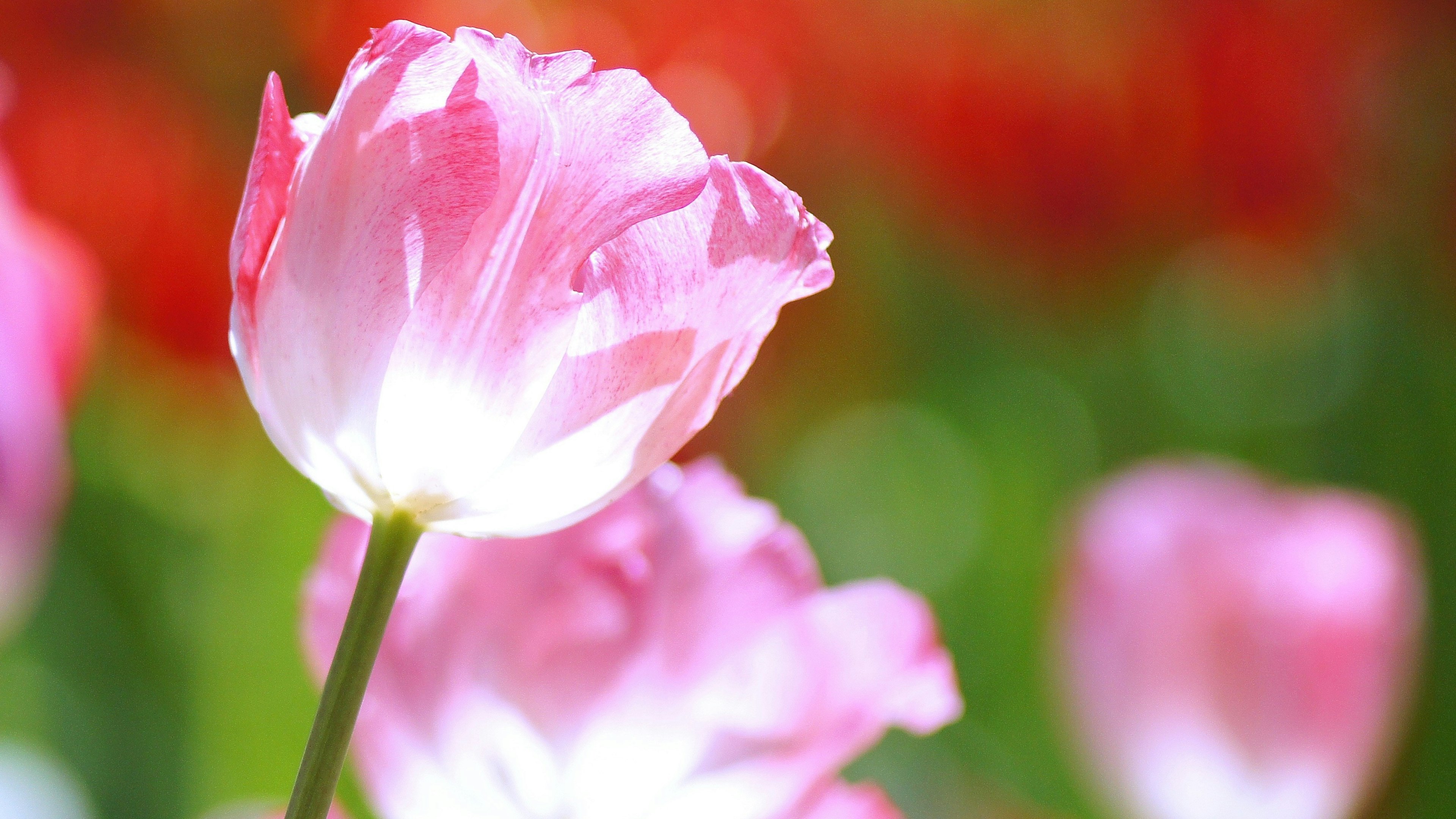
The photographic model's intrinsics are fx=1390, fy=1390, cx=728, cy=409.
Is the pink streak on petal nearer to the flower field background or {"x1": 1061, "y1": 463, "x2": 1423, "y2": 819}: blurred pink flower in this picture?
{"x1": 1061, "y1": 463, "x2": 1423, "y2": 819}: blurred pink flower

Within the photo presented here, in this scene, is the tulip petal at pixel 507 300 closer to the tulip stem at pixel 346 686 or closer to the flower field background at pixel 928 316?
the tulip stem at pixel 346 686

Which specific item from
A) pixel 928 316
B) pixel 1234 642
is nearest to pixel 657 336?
pixel 1234 642

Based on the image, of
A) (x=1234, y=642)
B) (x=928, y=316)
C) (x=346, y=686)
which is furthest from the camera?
(x=928, y=316)

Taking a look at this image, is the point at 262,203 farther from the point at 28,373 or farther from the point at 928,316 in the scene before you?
the point at 928,316

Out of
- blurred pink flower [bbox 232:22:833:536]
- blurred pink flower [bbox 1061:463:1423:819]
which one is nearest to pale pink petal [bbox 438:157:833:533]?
blurred pink flower [bbox 232:22:833:536]

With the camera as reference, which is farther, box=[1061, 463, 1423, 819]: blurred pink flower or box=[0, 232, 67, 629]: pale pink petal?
box=[1061, 463, 1423, 819]: blurred pink flower

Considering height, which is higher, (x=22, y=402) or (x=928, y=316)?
(x=22, y=402)

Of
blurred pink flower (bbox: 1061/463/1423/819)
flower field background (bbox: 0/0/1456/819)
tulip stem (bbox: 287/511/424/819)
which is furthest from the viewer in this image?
flower field background (bbox: 0/0/1456/819)
